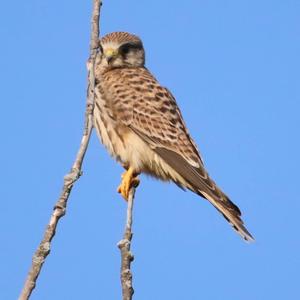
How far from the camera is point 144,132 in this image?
592cm

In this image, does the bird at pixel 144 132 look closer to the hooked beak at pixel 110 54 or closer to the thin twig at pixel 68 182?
the hooked beak at pixel 110 54

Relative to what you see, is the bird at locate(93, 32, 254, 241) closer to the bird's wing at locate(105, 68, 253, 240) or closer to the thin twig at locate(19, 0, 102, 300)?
the bird's wing at locate(105, 68, 253, 240)

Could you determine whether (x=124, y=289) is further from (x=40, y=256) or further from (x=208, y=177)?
(x=208, y=177)

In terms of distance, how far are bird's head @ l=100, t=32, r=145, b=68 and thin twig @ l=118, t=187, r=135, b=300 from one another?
7.37ft

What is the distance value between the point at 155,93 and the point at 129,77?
0.88ft

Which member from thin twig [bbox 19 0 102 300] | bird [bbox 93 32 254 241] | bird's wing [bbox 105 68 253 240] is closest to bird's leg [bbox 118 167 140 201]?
bird [bbox 93 32 254 241]

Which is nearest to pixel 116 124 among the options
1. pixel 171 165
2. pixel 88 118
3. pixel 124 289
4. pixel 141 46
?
pixel 171 165

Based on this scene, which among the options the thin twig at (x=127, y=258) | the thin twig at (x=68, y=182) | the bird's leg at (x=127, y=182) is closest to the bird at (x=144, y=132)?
the bird's leg at (x=127, y=182)

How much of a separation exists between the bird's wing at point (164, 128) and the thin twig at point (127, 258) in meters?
1.18

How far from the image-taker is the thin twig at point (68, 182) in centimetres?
307

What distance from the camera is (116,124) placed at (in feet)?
19.6

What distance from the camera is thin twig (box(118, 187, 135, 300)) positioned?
3.39 metres

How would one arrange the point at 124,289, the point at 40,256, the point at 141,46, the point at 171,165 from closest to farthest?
1. the point at 40,256
2. the point at 124,289
3. the point at 171,165
4. the point at 141,46

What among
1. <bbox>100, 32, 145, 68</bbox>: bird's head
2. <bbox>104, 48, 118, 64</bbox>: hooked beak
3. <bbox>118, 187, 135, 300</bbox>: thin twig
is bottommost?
<bbox>118, 187, 135, 300</bbox>: thin twig
